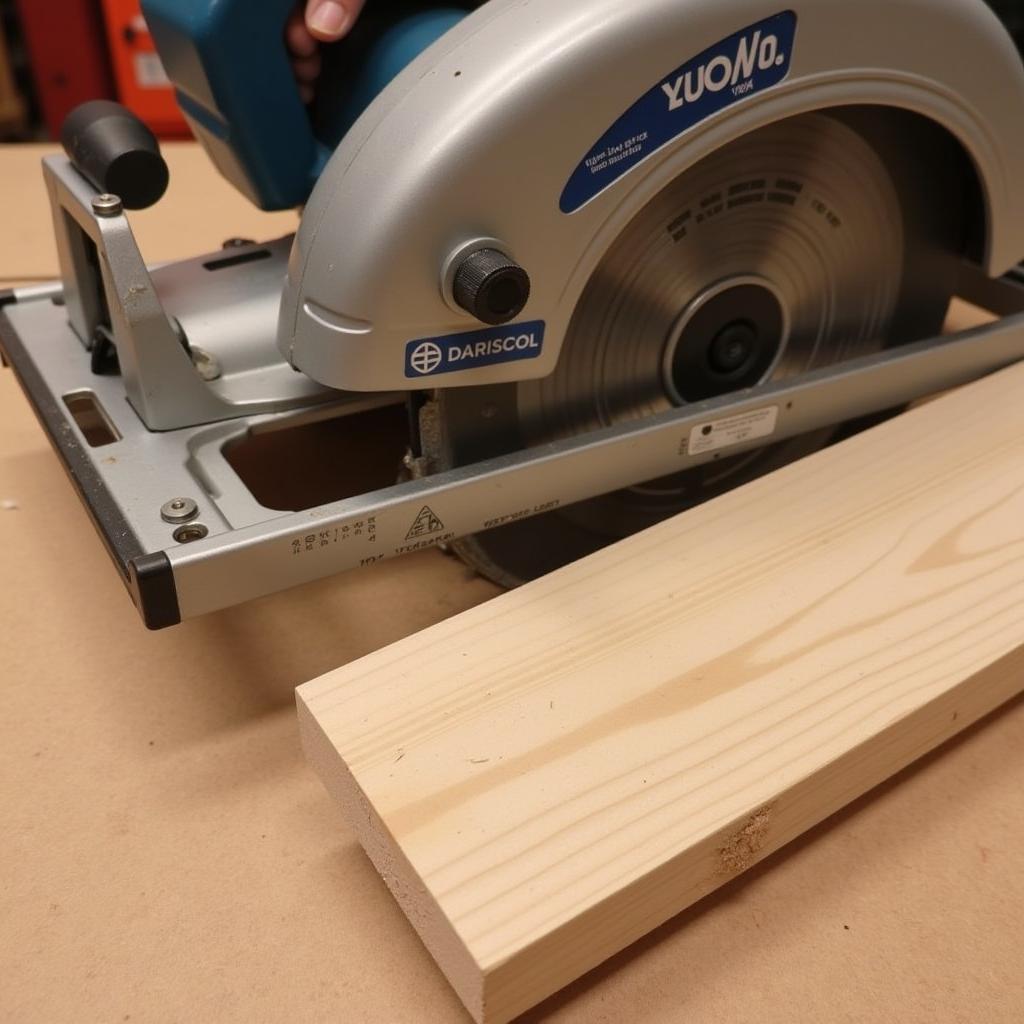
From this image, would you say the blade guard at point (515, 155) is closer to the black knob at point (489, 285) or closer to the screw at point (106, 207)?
the black knob at point (489, 285)

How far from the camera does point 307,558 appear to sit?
1.00 m

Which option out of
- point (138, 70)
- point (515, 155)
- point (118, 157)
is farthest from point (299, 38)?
point (138, 70)

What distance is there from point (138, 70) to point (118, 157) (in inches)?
81.5

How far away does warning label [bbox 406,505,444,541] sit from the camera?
1041 millimetres

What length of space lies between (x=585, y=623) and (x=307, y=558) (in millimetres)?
261

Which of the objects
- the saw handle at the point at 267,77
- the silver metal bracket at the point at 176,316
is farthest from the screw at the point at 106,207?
the saw handle at the point at 267,77

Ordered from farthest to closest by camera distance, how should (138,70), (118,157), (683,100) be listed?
(138,70) → (118,157) → (683,100)

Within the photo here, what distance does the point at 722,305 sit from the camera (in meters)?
1.24

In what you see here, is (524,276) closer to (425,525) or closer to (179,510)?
(425,525)

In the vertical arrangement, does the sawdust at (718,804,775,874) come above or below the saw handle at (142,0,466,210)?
below

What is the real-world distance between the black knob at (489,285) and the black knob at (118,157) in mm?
427

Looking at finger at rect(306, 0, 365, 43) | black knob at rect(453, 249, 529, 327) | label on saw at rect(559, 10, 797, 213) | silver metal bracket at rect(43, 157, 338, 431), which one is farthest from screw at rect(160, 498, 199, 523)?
finger at rect(306, 0, 365, 43)

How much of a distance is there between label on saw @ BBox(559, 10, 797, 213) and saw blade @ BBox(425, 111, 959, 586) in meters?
0.11

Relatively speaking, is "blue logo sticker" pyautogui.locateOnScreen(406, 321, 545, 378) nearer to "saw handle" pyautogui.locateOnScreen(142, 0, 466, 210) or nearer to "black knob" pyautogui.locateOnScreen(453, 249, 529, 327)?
"black knob" pyautogui.locateOnScreen(453, 249, 529, 327)
